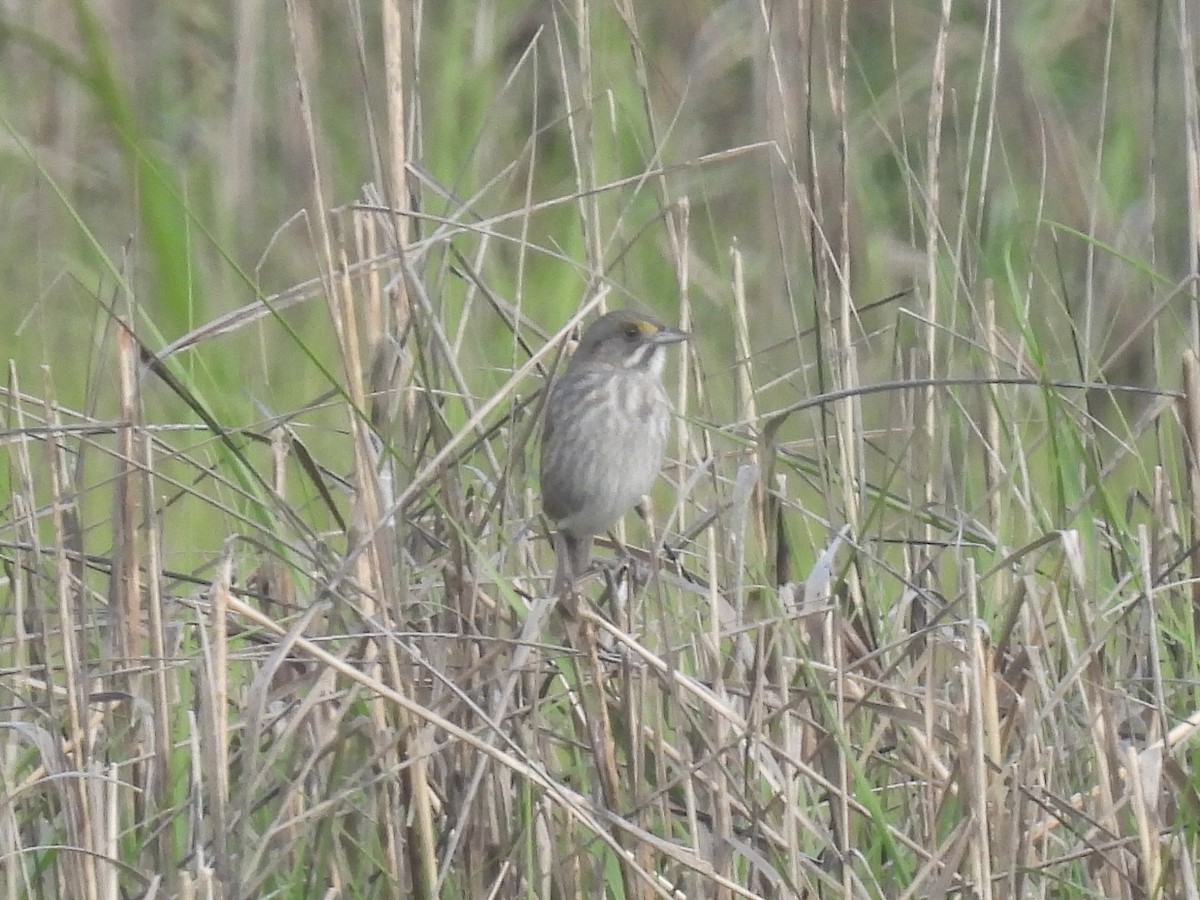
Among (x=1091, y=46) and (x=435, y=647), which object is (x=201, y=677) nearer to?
(x=435, y=647)

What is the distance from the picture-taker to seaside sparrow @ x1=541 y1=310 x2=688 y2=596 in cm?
419

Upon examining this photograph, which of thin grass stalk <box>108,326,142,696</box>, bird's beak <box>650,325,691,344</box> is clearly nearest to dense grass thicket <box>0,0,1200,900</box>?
thin grass stalk <box>108,326,142,696</box>

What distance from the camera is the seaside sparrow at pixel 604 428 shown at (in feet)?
13.8

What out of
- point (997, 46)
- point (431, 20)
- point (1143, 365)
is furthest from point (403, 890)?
point (431, 20)

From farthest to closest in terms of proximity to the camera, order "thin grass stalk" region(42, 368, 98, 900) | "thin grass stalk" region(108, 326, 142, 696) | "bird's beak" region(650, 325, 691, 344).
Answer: "bird's beak" region(650, 325, 691, 344) < "thin grass stalk" region(108, 326, 142, 696) < "thin grass stalk" region(42, 368, 98, 900)

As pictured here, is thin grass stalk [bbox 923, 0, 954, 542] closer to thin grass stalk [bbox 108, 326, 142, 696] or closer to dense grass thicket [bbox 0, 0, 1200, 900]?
dense grass thicket [bbox 0, 0, 1200, 900]

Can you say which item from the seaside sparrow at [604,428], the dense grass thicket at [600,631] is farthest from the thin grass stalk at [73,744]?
the seaside sparrow at [604,428]

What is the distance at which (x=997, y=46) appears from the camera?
3467mm

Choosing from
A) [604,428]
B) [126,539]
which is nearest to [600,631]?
[126,539]

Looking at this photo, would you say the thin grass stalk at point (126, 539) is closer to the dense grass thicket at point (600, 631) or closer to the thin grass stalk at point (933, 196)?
the dense grass thicket at point (600, 631)

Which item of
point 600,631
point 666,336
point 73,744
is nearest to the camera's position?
point 73,744

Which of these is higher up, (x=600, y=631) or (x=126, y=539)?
(x=126, y=539)

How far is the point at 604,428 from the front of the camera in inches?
173

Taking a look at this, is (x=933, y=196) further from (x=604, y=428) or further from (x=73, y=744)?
(x=73, y=744)
